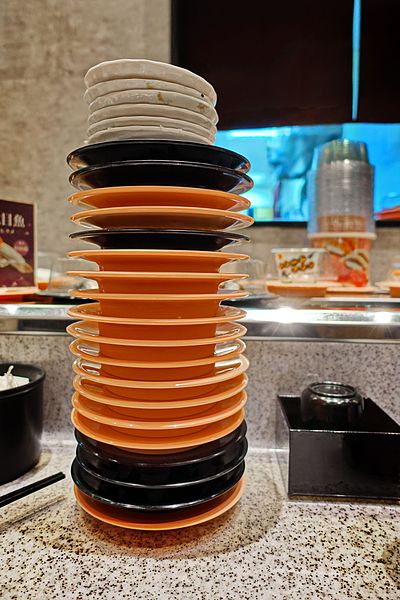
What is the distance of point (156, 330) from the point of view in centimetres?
53

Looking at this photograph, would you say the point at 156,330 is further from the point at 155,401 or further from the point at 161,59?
the point at 161,59

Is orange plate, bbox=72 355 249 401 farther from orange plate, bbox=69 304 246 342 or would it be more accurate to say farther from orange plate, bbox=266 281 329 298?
orange plate, bbox=266 281 329 298

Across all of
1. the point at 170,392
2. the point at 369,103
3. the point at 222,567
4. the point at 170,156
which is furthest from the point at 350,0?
the point at 222,567

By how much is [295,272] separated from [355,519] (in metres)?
0.79

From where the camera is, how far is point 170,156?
0.52 meters

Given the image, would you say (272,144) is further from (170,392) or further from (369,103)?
(170,392)

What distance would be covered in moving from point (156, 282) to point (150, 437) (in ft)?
0.65

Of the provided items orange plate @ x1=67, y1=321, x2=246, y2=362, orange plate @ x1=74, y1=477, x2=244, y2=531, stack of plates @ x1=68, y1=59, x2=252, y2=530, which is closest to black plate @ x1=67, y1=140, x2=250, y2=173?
stack of plates @ x1=68, y1=59, x2=252, y2=530

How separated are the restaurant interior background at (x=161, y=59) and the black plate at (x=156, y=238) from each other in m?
1.58

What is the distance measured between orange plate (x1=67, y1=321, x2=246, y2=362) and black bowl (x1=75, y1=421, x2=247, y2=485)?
125 mm

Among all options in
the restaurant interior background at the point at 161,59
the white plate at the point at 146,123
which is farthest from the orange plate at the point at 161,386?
the restaurant interior background at the point at 161,59

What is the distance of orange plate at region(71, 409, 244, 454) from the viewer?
0.53 meters

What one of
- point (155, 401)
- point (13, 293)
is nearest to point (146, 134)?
point (155, 401)

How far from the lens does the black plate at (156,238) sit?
1.65ft
